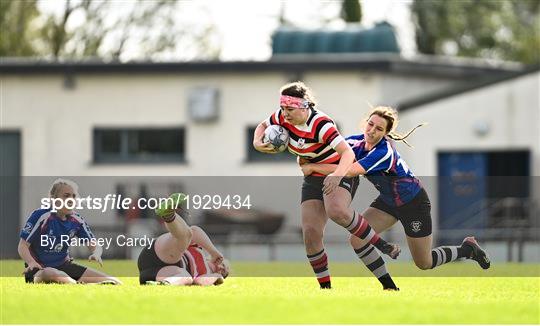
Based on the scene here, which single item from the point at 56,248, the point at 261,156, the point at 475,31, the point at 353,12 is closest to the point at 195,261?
the point at 56,248

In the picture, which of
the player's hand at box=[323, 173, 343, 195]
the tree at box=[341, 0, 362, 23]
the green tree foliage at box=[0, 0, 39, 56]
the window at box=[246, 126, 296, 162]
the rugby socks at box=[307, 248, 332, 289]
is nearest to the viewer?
the player's hand at box=[323, 173, 343, 195]

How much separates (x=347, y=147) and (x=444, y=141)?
18.6 meters

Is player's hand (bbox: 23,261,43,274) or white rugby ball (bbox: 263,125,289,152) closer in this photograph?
white rugby ball (bbox: 263,125,289,152)

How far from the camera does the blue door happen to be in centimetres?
2014

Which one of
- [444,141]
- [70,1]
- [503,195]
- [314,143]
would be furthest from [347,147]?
[70,1]

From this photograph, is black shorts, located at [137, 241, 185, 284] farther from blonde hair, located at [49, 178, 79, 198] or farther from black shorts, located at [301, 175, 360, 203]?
black shorts, located at [301, 175, 360, 203]

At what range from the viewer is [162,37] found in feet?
163

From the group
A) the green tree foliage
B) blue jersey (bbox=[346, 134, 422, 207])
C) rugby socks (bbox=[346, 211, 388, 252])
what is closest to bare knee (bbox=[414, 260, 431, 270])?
rugby socks (bbox=[346, 211, 388, 252])

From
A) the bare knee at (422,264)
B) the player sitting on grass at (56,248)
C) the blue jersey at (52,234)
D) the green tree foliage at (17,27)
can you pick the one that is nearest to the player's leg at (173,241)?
the player sitting on grass at (56,248)

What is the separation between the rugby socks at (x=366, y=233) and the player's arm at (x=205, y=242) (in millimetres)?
1272

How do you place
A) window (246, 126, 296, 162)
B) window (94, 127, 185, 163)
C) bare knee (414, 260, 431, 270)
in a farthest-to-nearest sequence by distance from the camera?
window (94, 127, 185, 163), window (246, 126, 296, 162), bare knee (414, 260, 431, 270)

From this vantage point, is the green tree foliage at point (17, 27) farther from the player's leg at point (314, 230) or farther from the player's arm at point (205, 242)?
the player's leg at point (314, 230)

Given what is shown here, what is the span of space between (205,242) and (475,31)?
41.6 metres

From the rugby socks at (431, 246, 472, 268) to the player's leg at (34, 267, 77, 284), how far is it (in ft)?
10.4
